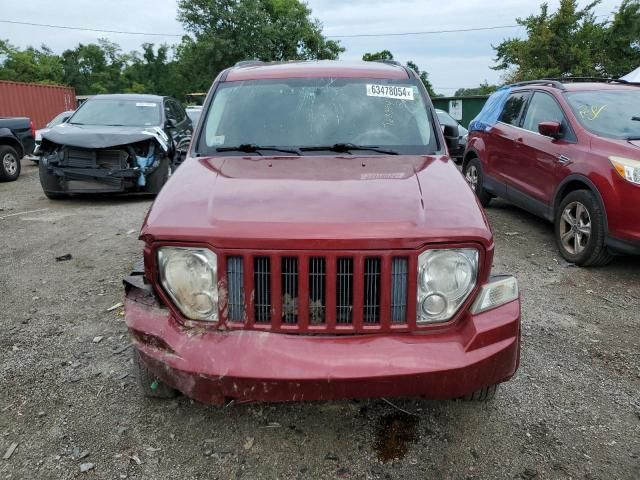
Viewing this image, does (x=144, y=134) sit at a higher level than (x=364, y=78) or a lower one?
lower

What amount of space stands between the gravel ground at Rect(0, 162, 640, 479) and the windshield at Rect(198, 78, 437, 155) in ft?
4.98

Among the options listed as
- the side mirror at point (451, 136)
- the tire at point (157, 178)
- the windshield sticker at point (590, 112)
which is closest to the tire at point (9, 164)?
the tire at point (157, 178)

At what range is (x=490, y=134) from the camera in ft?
23.8

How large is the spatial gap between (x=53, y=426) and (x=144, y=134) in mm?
5966

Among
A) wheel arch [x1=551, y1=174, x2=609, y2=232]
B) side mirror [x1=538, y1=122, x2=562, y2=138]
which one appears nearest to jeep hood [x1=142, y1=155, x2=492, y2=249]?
wheel arch [x1=551, y1=174, x2=609, y2=232]

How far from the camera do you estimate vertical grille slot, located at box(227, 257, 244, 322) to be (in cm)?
225

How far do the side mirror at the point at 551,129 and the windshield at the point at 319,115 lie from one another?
2480 millimetres

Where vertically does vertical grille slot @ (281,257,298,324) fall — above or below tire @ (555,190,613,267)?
above

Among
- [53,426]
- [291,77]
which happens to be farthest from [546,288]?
[53,426]

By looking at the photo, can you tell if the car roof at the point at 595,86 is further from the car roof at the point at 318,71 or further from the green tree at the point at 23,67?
the green tree at the point at 23,67

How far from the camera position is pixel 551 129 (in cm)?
550

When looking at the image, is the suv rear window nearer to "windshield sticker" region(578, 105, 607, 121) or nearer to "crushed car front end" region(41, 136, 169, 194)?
"windshield sticker" region(578, 105, 607, 121)

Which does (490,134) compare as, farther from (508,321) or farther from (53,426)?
(53,426)

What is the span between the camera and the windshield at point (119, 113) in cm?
880
